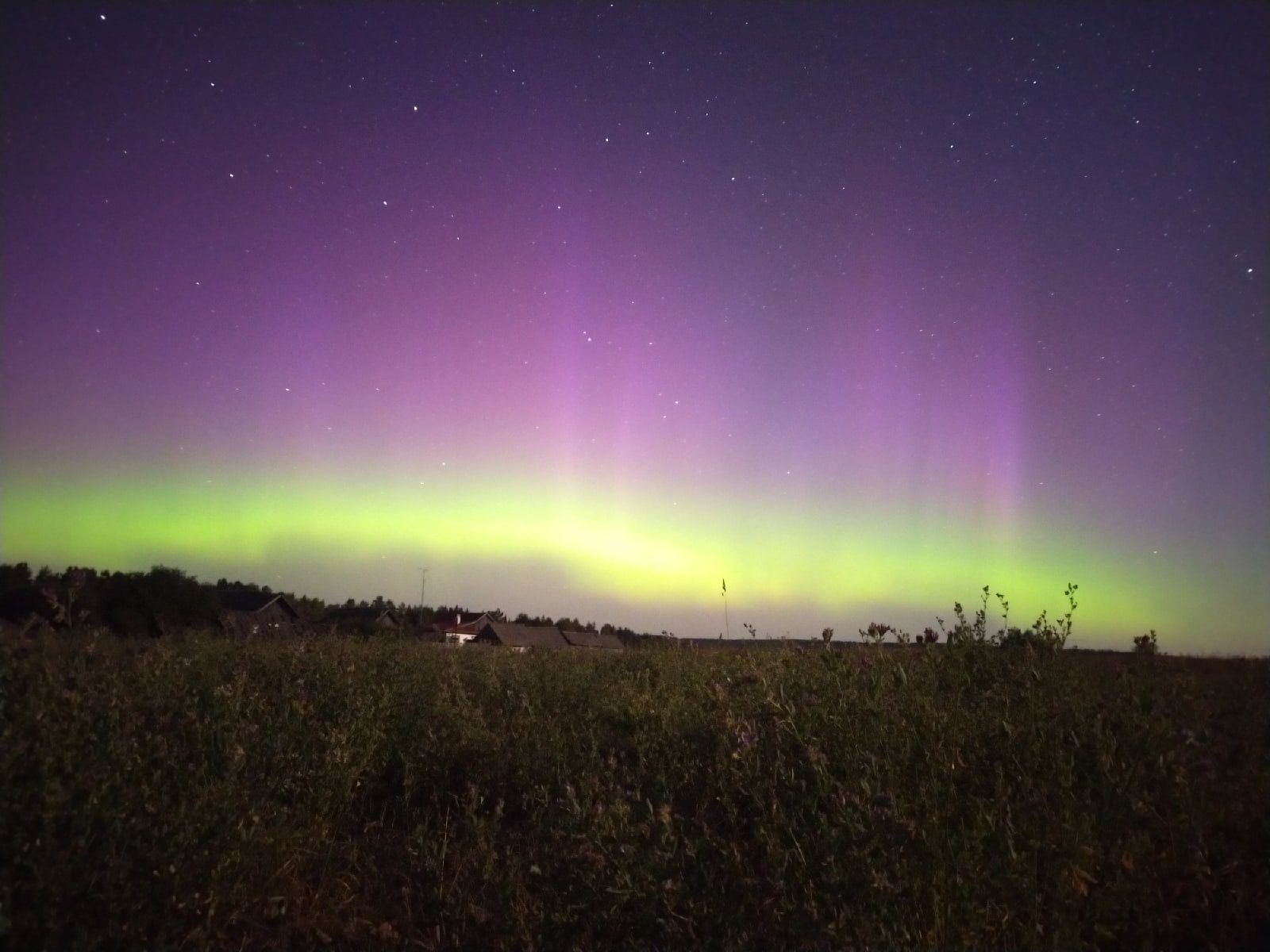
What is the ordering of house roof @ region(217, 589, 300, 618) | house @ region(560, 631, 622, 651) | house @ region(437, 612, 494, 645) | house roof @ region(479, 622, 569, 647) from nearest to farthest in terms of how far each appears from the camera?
house roof @ region(217, 589, 300, 618) → house roof @ region(479, 622, 569, 647) → house @ region(560, 631, 622, 651) → house @ region(437, 612, 494, 645)

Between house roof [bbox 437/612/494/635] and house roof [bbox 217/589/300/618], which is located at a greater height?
house roof [bbox 217/589/300/618]

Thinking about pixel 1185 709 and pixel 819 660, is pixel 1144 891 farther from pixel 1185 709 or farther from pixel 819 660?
pixel 819 660

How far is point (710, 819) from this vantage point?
149 inches

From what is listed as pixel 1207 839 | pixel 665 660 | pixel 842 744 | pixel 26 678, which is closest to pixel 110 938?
pixel 26 678

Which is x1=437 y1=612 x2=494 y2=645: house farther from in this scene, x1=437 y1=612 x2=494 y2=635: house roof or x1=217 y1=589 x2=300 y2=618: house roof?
x1=217 y1=589 x2=300 y2=618: house roof

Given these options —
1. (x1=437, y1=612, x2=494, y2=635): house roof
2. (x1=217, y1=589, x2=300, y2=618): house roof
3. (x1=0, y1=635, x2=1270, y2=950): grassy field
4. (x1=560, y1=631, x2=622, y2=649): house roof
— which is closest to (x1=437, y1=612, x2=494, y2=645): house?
(x1=437, y1=612, x2=494, y2=635): house roof

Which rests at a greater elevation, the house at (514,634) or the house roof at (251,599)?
the house roof at (251,599)

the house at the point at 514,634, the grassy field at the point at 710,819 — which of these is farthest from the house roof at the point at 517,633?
the grassy field at the point at 710,819

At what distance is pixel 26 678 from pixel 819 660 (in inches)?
169

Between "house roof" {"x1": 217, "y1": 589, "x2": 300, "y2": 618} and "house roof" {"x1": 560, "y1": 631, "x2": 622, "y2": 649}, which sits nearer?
"house roof" {"x1": 217, "y1": 589, "x2": 300, "y2": 618}

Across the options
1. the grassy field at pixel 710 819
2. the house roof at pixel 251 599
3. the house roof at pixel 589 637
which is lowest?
the house roof at pixel 589 637

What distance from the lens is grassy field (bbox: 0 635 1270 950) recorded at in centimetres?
276

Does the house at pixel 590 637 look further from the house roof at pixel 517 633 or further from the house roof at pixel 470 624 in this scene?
the house roof at pixel 470 624

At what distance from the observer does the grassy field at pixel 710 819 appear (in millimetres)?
2758
